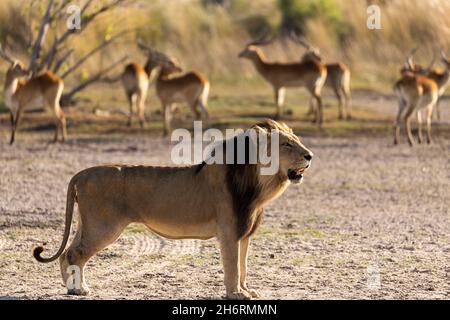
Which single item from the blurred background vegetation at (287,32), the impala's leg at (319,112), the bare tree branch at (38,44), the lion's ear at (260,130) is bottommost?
the lion's ear at (260,130)

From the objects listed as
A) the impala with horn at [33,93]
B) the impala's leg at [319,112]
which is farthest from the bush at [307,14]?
the impala with horn at [33,93]

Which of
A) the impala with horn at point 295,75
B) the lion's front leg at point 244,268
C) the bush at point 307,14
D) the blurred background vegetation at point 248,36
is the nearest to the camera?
the lion's front leg at point 244,268

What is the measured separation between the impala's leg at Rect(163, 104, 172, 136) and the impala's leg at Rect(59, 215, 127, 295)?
39.7 ft

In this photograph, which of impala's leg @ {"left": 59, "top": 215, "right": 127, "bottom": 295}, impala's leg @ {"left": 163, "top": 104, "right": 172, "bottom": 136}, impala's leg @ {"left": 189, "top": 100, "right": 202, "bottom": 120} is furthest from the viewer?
impala's leg @ {"left": 189, "top": 100, "right": 202, "bottom": 120}

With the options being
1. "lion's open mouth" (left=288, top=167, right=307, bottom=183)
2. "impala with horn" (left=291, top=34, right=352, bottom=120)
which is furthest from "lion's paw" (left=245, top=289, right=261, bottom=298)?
"impala with horn" (left=291, top=34, right=352, bottom=120)

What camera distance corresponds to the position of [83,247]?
7766 millimetres

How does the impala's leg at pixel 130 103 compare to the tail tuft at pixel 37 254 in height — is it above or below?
above

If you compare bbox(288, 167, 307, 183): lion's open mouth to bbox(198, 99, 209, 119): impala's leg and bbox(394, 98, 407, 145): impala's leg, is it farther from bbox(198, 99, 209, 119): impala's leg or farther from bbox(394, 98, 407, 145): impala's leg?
bbox(198, 99, 209, 119): impala's leg

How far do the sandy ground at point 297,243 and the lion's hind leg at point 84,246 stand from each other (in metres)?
0.13

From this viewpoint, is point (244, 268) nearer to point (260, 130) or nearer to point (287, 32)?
point (260, 130)

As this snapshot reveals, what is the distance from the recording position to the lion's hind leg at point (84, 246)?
7.74 meters

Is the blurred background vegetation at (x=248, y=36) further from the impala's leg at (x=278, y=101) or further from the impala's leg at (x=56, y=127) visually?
the impala's leg at (x=56, y=127)

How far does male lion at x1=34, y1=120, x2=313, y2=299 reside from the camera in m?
7.65

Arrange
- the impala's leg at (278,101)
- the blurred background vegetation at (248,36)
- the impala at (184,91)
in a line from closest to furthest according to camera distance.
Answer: the impala at (184,91)
the impala's leg at (278,101)
the blurred background vegetation at (248,36)
